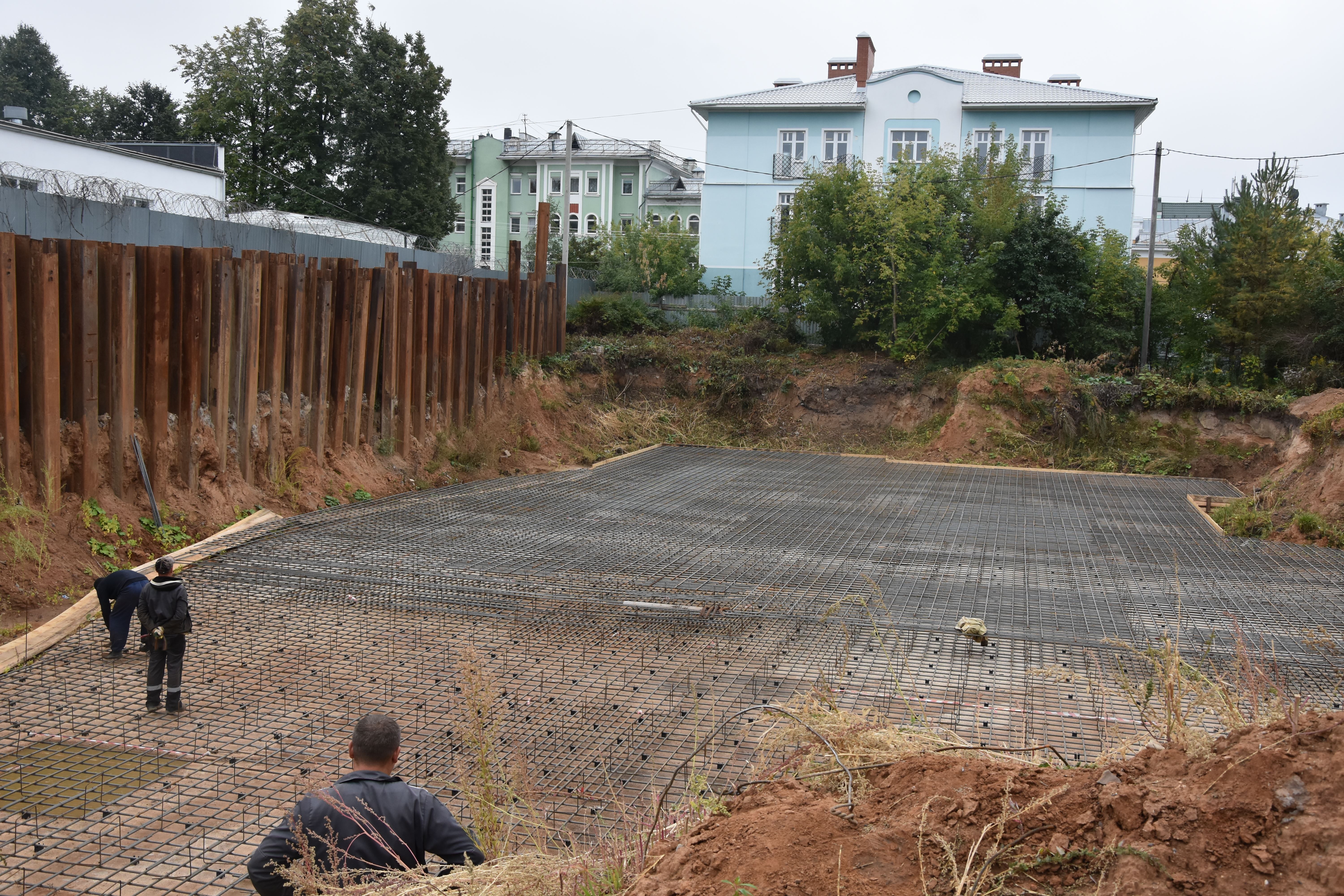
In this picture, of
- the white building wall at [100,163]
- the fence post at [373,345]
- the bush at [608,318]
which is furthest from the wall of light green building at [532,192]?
the fence post at [373,345]

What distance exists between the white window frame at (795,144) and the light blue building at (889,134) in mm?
45

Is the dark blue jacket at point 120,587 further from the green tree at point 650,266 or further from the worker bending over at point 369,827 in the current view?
the green tree at point 650,266

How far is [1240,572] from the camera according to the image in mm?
8148

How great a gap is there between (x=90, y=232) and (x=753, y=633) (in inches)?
333

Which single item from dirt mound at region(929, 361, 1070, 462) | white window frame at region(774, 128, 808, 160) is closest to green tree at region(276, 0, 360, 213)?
white window frame at region(774, 128, 808, 160)

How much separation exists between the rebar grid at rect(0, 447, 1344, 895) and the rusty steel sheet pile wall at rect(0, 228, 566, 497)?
111cm

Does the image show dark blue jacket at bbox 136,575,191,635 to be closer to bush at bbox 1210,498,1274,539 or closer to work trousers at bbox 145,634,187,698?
work trousers at bbox 145,634,187,698

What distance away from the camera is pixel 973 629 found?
19.6 feet

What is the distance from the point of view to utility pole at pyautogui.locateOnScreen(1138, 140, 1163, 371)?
18406mm

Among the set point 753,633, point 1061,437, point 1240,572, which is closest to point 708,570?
point 753,633

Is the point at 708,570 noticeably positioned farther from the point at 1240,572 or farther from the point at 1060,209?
the point at 1060,209

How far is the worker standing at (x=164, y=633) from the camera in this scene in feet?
15.0

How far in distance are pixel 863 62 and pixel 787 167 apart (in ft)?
13.8

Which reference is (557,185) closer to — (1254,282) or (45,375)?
(1254,282)
